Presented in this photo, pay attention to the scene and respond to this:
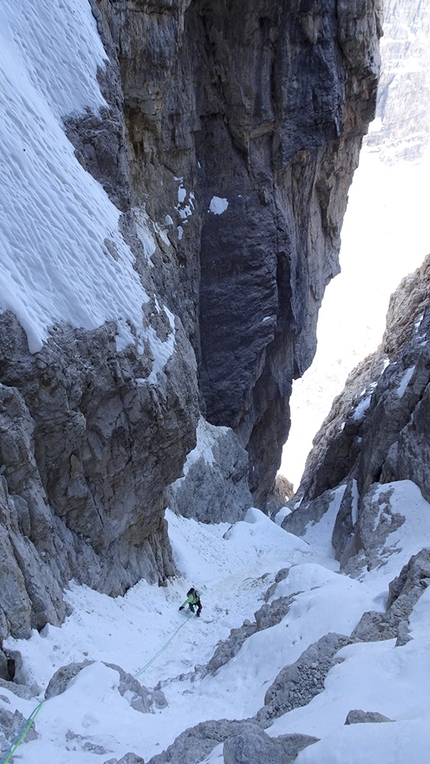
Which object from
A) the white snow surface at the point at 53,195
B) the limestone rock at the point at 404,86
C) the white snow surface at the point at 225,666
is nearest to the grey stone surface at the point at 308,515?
the white snow surface at the point at 225,666

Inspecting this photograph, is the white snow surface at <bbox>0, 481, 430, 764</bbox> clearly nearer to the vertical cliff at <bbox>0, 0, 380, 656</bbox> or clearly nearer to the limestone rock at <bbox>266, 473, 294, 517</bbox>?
the vertical cliff at <bbox>0, 0, 380, 656</bbox>

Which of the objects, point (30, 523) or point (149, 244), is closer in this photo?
point (30, 523)

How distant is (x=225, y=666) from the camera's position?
1016cm

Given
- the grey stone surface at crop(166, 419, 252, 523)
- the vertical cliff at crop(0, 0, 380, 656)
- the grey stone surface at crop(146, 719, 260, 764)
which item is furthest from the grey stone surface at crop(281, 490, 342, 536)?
the grey stone surface at crop(146, 719, 260, 764)

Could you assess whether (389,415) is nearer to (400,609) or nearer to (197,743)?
(400,609)

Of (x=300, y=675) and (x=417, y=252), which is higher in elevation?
(x=417, y=252)

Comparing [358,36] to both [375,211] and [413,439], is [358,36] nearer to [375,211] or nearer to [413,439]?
[413,439]

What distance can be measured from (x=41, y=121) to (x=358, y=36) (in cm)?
1978

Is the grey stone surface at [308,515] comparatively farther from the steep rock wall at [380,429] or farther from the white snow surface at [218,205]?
the white snow surface at [218,205]

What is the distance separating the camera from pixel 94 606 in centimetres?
1190

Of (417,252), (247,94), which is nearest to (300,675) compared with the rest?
(247,94)

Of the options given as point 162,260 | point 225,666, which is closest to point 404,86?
point 162,260

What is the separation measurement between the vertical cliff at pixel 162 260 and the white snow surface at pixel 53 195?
0.05 m

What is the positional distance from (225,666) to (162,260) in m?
14.5
